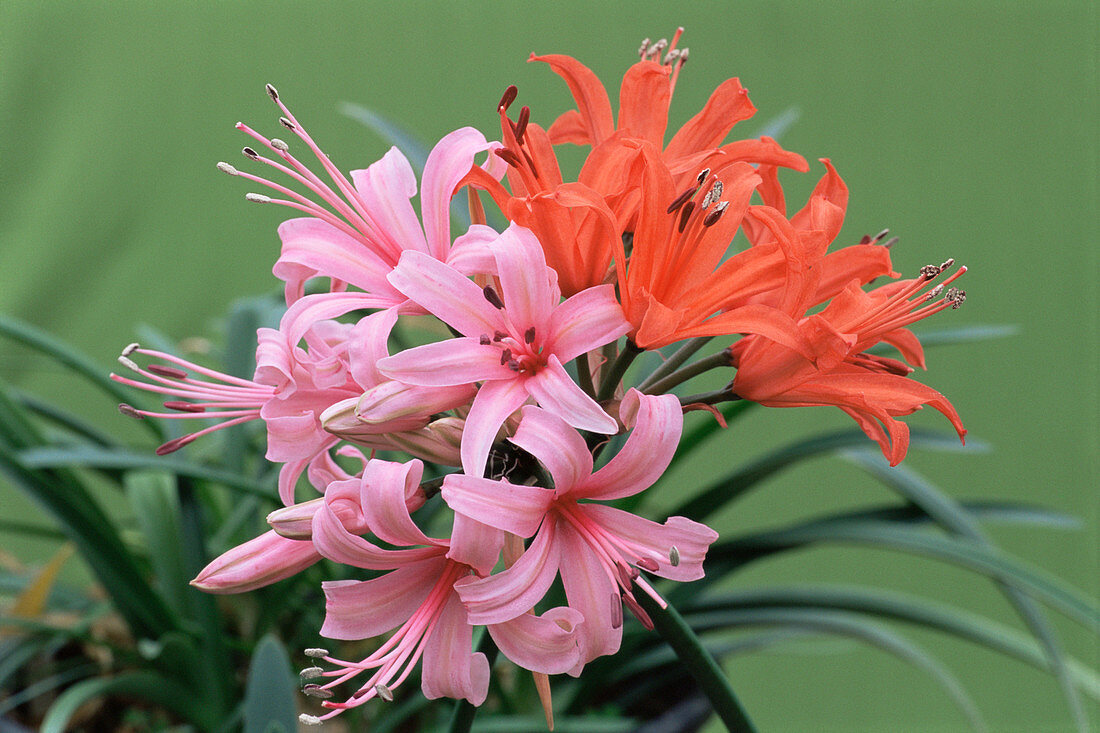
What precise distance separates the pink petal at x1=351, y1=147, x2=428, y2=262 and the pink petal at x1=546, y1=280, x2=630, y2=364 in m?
0.12

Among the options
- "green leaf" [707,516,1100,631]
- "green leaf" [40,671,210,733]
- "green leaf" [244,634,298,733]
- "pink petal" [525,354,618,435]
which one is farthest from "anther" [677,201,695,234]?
"green leaf" [40,671,210,733]

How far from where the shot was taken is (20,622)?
98cm

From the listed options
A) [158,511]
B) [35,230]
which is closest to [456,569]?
[158,511]

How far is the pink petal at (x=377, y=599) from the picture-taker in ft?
1.39

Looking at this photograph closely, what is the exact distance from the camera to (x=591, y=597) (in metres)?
0.41

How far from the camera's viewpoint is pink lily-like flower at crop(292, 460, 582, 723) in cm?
40

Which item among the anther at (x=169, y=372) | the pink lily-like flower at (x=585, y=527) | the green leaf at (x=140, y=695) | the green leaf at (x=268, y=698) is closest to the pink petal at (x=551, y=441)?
the pink lily-like flower at (x=585, y=527)

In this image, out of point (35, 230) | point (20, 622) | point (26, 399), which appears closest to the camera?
point (20, 622)

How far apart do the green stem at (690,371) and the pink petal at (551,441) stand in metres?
0.12

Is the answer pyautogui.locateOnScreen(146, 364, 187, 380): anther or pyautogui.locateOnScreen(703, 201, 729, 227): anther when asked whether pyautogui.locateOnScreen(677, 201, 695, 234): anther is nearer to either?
pyautogui.locateOnScreen(703, 201, 729, 227): anther

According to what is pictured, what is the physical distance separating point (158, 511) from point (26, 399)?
16.7 inches

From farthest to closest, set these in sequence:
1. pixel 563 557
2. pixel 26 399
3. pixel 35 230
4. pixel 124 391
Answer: pixel 35 230 → pixel 26 399 → pixel 124 391 → pixel 563 557

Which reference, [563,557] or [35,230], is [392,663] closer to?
[563,557]

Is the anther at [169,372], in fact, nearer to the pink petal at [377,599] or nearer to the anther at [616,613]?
the pink petal at [377,599]
